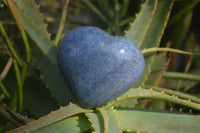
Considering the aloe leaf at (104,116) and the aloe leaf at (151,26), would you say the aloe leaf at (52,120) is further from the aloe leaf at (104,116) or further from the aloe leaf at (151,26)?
the aloe leaf at (151,26)

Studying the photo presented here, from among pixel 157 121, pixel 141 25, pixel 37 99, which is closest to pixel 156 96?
pixel 157 121

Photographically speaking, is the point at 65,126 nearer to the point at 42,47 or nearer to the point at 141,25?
the point at 42,47

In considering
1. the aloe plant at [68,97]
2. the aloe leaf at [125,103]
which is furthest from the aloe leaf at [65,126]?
the aloe leaf at [125,103]

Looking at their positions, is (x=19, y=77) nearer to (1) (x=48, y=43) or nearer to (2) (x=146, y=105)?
(1) (x=48, y=43)

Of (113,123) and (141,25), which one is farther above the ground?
(141,25)

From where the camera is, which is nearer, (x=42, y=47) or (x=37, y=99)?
(x=42, y=47)

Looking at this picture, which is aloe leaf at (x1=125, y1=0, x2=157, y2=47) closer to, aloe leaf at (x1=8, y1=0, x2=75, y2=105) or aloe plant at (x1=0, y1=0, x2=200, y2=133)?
aloe plant at (x1=0, y1=0, x2=200, y2=133)

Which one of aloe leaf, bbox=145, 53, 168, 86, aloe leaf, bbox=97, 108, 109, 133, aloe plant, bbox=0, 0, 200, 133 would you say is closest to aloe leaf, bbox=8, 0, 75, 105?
aloe plant, bbox=0, 0, 200, 133
